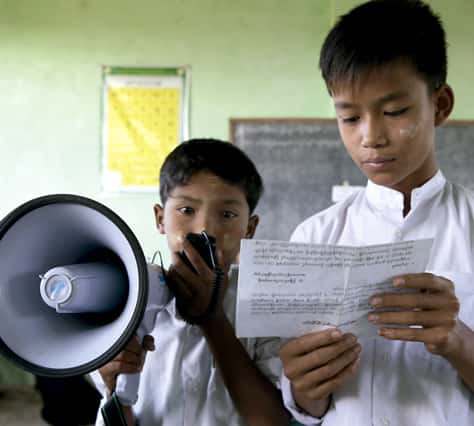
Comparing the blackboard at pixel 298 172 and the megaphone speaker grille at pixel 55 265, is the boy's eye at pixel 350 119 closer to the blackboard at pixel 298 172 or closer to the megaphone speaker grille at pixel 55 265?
the megaphone speaker grille at pixel 55 265

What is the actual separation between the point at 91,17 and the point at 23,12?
0.44 meters

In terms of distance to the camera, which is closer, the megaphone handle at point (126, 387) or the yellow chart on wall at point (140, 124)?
the megaphone handle at point (126, 387)

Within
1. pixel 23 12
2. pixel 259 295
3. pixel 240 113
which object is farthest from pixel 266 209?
pixel 259 295

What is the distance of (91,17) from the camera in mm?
2938

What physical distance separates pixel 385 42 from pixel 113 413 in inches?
30.6

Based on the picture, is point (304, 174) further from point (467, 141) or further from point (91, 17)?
point (91, 17)

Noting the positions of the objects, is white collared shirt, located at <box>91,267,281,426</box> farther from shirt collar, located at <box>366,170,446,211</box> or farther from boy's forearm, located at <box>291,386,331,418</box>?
shirt collar, located at <box>366,170,446,211</box>

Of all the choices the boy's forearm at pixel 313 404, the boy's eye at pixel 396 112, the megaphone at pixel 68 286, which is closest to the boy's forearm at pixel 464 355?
the boy's forearm at pixel 313 404

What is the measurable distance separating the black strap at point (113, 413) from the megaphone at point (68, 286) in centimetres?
13

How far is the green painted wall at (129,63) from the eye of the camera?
2898mm

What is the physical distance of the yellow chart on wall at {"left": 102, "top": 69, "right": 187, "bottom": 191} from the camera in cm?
294

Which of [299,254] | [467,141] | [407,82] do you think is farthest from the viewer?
[467,141]

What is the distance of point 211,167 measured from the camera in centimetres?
114

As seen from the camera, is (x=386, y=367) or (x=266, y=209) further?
(x=266, y=209)
